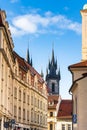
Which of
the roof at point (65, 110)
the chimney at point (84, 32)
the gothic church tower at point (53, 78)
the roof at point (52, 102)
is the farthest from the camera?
the gothic church tower at point (53, 78)

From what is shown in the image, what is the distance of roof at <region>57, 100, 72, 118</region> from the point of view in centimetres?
10994

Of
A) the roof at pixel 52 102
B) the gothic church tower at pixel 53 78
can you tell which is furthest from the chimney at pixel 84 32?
the gothic church tower at pixel 53 78

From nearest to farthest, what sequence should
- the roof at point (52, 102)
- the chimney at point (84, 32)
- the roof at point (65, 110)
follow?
1. the chimney at point (84, 32)
2. the roof at point (65, 110)
3. the roof at point (52, 102)

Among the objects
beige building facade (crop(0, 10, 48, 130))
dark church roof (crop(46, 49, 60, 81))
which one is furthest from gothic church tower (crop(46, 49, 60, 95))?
beige building facade (crop(0, 10, 48, 130))

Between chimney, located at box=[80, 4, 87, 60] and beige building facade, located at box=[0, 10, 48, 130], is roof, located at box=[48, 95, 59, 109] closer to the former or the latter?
beige building facade, located at box=[0, 10, 48, 130]

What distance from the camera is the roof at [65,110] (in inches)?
4328

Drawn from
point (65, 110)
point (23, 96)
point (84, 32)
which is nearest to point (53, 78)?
point (65, 110)

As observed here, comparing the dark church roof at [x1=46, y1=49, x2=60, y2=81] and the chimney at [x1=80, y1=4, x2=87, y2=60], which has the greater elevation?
the dark church roof at [x1=46, y1=49, x2=60, y2=81]

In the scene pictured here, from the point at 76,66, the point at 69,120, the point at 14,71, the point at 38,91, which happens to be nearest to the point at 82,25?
the point at 76,66

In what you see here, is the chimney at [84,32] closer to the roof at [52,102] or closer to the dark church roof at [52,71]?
the roof at [52,102]

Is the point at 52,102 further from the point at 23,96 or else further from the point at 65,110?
the point at 23,96

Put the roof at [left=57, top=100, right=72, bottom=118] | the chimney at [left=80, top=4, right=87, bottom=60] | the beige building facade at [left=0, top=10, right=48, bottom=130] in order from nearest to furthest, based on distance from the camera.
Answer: the chimney at [left=80, top=4, right=87, bottom=60], the beige building facade at [left=0, top=10, right=48, bottom=130], the roof at [left=57, top=100, right=72, bottom=118]

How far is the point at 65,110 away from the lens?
Result: 113m

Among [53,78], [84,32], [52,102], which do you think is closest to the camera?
[84,32]
